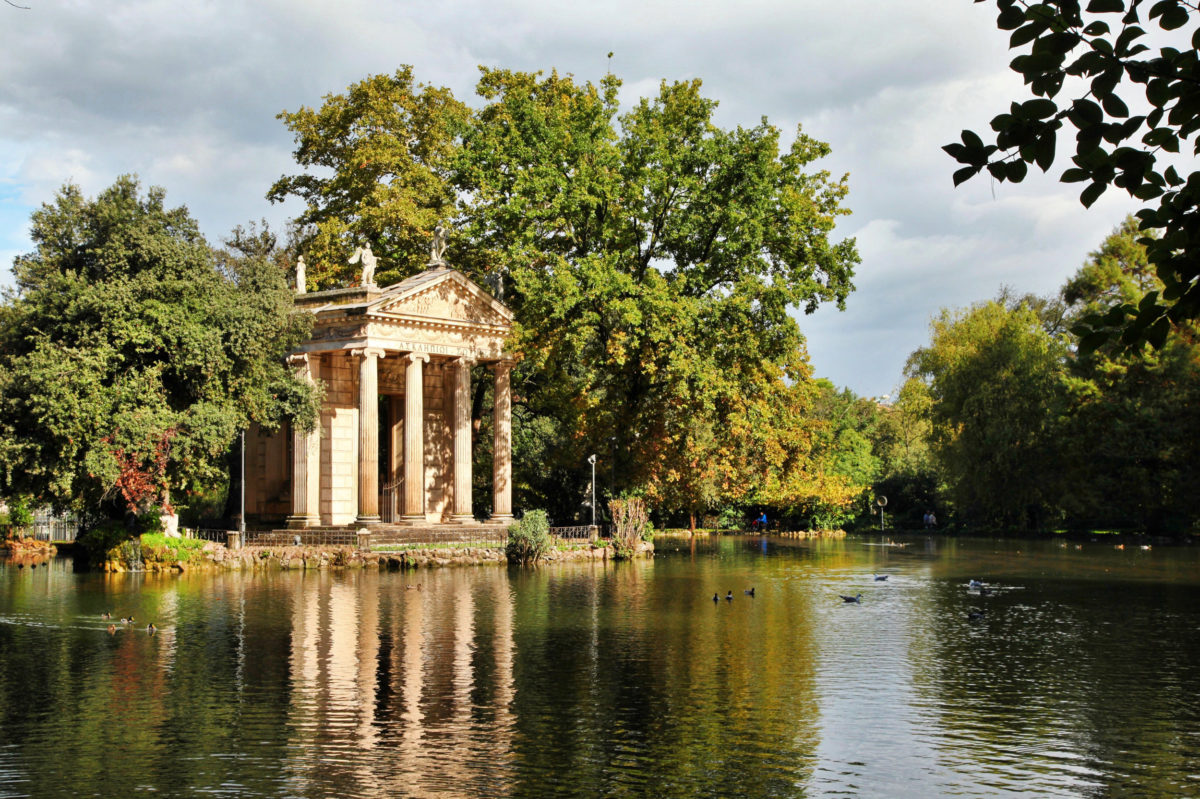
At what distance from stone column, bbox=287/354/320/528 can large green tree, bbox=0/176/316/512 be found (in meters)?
4.59

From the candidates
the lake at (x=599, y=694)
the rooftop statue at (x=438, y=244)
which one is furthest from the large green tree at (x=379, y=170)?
the lake at (x=599, y=694)

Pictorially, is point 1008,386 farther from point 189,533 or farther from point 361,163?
point 189,533

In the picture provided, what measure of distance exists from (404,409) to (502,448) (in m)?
4.21

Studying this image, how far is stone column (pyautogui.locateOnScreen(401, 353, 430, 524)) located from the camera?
42.7m

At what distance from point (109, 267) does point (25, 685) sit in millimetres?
21669

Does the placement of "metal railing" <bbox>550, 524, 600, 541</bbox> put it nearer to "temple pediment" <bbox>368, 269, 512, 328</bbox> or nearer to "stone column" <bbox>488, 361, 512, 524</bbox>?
"stone column" <bbox>488, 361, 512, 524</bbox>

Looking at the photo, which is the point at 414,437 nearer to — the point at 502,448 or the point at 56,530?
the point at 502,448

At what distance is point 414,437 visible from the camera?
43.1m

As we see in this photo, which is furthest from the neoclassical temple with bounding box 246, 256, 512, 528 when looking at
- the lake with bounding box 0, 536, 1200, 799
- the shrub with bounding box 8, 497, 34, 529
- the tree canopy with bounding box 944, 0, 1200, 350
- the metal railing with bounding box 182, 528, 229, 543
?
the tree canopy with bounding box 944, 0, 1200, 350

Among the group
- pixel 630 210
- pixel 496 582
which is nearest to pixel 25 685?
pixel 496 582

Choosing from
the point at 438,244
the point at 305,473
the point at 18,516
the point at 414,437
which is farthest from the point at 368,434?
the point at 18,516

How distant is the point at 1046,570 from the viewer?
35.5 m

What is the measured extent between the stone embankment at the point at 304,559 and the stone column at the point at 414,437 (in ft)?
19.7

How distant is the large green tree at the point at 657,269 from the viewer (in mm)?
39562
